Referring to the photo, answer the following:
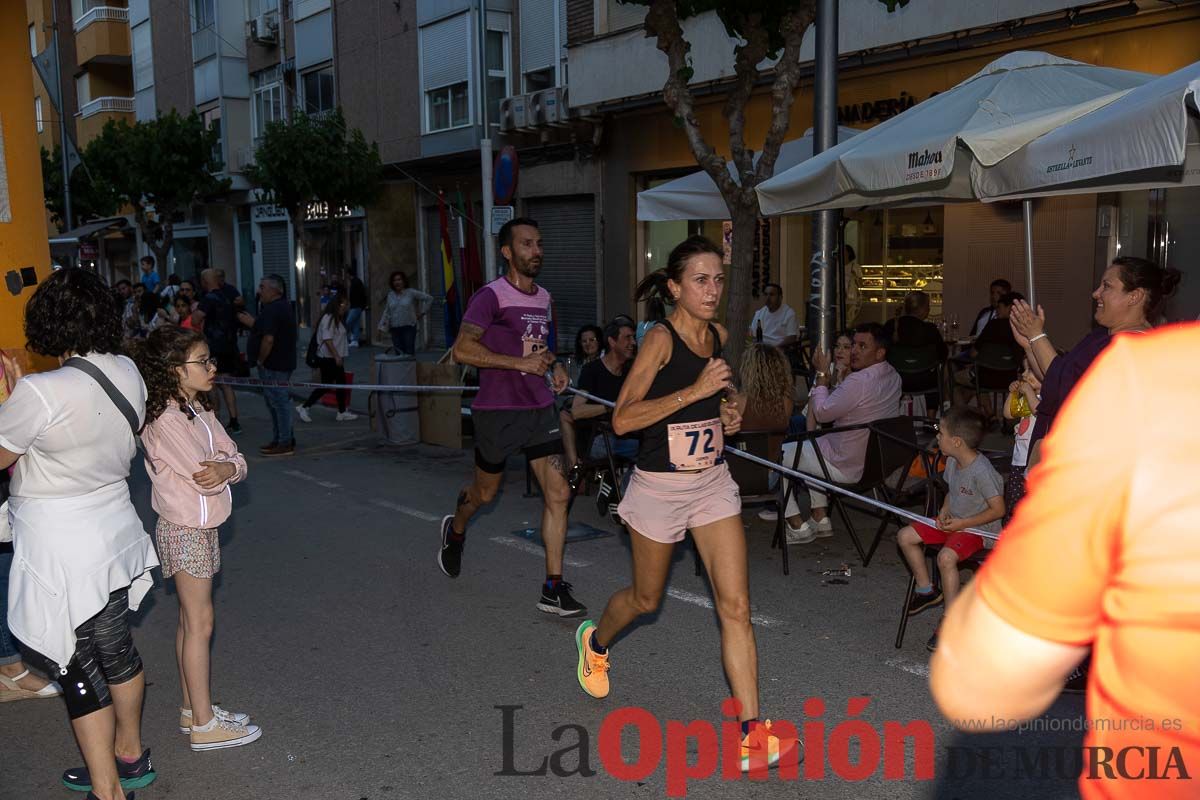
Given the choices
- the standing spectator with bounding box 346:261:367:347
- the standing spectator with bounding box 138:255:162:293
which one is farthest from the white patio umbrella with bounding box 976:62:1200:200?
the standing spectator with bounding box 138:255:162:293

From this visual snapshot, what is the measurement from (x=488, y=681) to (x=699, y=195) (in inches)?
265

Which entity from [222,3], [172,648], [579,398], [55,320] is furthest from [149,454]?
[222,3]

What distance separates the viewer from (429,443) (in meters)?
11.3

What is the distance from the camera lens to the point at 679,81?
9305 mm

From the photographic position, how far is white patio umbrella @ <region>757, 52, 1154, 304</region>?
19.9ft

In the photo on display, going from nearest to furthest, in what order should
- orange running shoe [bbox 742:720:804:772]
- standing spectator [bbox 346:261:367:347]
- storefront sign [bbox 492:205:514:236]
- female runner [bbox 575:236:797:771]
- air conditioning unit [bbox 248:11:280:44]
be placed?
orange running shoe [bbox 742:720:804:772], female runner [bbox 575:236:797:771], storefront sign [bbox 492:205:514:236], standing spectator [bbox 346:261:367:347], air conditioning unit [bbox 248:11:280:44]

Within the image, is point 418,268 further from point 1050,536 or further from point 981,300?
point 1050,536

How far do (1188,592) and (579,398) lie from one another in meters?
7.00

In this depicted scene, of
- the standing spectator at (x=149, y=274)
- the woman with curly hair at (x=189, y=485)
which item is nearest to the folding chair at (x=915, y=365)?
the woman with curly hair at (x=189, y=485)

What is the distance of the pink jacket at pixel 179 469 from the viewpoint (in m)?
3.99

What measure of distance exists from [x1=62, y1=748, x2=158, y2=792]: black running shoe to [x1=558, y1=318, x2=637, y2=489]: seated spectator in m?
4.08

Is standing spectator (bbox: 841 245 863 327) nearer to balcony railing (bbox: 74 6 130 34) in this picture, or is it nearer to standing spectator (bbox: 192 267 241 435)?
standing spectator (bbox: 192 267 241 435)

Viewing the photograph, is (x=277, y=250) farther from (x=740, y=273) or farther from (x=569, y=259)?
(x=740, y=273)

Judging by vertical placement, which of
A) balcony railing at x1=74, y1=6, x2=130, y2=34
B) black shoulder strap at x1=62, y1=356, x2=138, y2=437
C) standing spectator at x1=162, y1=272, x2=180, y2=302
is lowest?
black shoulder strap at x1=62, y1=356, x2=138, y2=437
